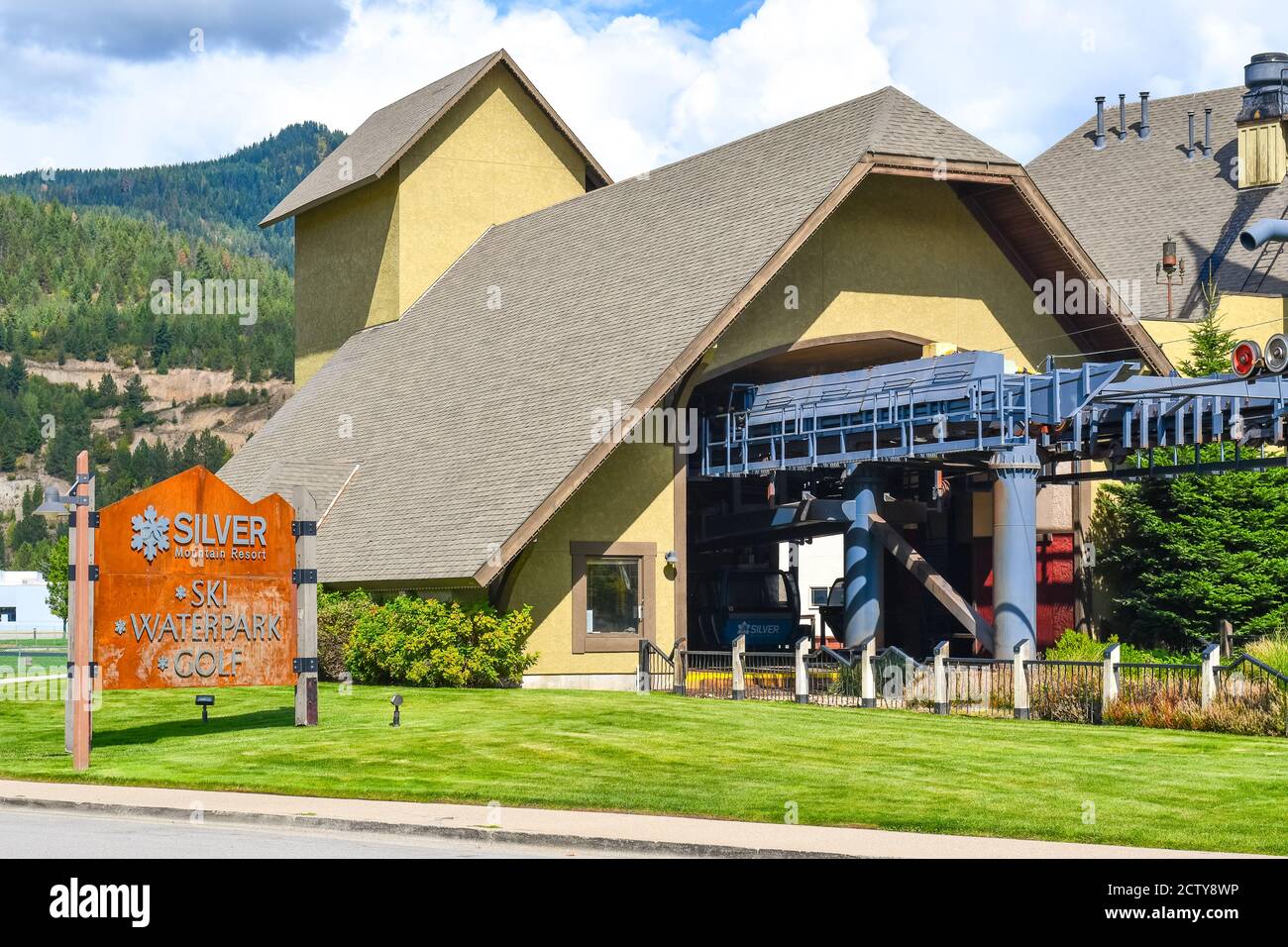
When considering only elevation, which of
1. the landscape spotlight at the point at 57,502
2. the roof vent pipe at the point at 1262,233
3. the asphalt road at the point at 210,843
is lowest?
the asphalt road at the point at 210,843

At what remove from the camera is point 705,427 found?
→ 40469 mm

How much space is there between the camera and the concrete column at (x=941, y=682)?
101 ft

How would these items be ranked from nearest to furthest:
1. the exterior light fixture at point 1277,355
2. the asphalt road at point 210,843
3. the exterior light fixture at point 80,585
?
the asphalt road at point 210,843 < the exterior light fixture at point 80,585 < the exterior light fixture at point 1277,355

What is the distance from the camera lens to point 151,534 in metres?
24.7

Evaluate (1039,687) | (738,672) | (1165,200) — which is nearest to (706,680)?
(738,672)

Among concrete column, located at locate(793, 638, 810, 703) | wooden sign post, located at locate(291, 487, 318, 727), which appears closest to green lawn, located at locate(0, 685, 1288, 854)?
wooden sign post, located at locate(291, 487, 318, 727)

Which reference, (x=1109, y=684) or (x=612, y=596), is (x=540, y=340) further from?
(x=1109, y=684)

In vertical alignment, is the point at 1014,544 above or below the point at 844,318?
below

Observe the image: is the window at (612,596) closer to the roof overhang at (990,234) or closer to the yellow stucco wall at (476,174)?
the roof overhang at (990,234)

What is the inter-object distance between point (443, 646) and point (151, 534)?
38.3 ft

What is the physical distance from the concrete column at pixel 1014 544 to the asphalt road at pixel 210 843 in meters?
21.8

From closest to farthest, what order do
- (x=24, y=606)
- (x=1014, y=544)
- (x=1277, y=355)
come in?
(x=1277, y=355), (x=1014, y=544), (x=24, y=606)

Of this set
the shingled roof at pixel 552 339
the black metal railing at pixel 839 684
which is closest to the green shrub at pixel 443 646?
the shingled roof at pixel 552 339

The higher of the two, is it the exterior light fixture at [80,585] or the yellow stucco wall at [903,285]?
the yellow stucco wall at [903,285]
